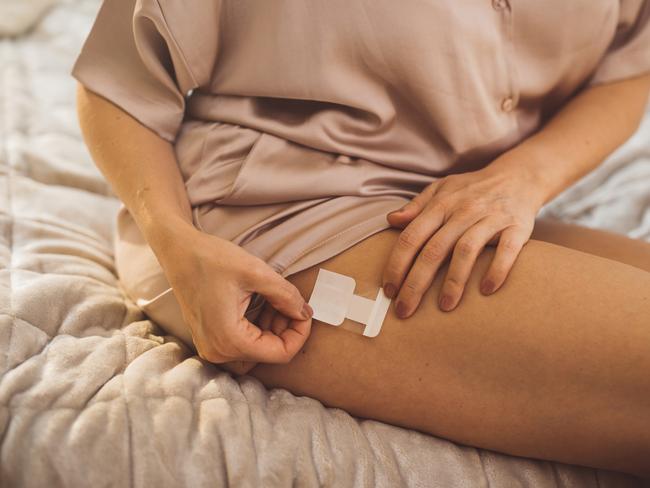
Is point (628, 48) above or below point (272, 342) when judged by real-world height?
above

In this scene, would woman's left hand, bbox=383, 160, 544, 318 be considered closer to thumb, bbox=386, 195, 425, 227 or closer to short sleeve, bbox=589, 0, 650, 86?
thumb, bbox=386, 195, 425, 227

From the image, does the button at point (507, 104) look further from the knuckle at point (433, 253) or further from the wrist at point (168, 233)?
the wrist at point (168, 233)

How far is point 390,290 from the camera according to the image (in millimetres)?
733

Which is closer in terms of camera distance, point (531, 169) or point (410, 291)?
point (410, 291)

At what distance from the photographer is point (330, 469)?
661 mm

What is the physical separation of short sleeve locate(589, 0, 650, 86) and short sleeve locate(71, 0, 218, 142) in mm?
602

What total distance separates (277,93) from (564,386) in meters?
0.48

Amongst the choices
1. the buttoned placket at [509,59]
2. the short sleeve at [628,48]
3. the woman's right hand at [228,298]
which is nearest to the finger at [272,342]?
the woman's right hand at [228,298]

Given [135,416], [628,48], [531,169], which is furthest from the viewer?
[628,48]

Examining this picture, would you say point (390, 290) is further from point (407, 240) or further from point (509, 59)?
point (509, 59)

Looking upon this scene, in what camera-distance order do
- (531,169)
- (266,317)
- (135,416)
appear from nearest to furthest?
(135,416) < (266,317) < (531,169)

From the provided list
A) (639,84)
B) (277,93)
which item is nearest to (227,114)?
(277,93)

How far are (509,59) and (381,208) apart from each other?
27 centimetres

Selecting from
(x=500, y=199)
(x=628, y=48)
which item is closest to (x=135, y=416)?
(x=500, y=199)
